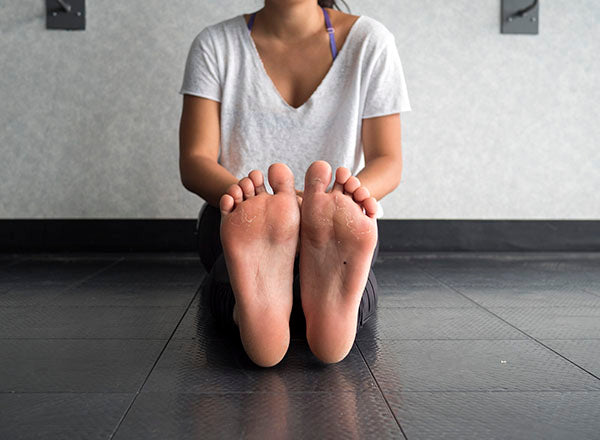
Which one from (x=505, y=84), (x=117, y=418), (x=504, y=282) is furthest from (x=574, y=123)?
(x=117, y=418)

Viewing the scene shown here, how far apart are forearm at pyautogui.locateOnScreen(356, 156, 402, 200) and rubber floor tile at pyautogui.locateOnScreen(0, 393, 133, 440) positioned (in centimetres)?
56

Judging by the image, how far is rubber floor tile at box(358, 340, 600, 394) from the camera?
2.83 feet

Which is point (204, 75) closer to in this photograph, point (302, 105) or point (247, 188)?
point (302, 105)

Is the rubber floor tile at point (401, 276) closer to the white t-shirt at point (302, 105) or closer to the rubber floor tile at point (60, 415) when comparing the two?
the white t-shirt at point (302, 105)

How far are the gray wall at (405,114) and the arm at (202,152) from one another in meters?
1.01

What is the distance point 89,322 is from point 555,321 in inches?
38.7

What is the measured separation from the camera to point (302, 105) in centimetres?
122

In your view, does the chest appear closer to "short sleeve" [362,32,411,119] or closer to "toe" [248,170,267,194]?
"short sleeve" [362,32,411,119]

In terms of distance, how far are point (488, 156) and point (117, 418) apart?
6.41 ft

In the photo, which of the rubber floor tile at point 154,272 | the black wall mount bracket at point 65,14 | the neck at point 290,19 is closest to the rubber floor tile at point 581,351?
the neck at point 290,19

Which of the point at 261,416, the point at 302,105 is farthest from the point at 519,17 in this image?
the point at 261,416

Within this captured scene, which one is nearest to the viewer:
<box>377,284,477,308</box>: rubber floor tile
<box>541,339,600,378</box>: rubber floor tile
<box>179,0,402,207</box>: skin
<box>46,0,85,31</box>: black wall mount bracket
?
<box>541,339,600,378</box>: rubber floor tile

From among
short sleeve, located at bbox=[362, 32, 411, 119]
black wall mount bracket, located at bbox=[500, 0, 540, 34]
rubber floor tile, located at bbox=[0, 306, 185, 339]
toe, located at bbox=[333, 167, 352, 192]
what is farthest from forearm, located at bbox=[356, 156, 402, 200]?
black wall mount bracket, located at bbox=[500, 0, 540, 34]

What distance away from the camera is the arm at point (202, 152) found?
109 cm
